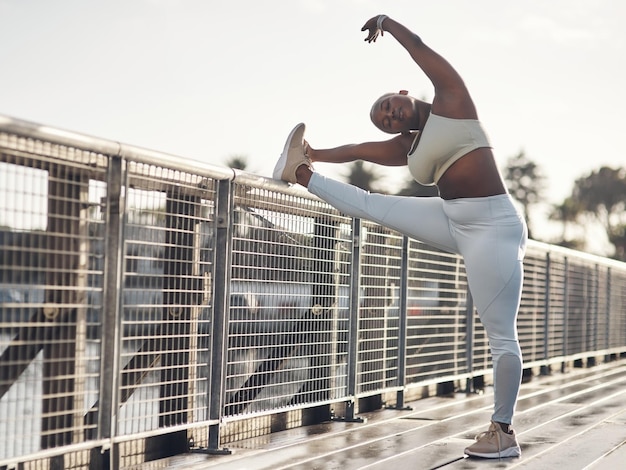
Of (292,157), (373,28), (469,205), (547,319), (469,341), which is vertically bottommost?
(469,341)

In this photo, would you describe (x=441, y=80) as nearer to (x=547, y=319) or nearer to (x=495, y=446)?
(x=495, y=446)

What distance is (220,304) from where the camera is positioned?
186 inches

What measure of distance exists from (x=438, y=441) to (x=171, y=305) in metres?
1.70

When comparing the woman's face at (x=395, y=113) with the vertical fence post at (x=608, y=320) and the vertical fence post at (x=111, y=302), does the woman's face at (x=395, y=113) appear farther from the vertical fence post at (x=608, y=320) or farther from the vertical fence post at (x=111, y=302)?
the vertical fence post at (x=608, y=320)

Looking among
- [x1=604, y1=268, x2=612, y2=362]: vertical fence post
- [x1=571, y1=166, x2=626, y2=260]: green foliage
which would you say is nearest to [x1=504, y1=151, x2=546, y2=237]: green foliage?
[x1=571, y1=166, x2=626, y2=260]: green foliage

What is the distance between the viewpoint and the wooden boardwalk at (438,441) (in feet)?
14.7

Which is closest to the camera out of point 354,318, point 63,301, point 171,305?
point 63,301

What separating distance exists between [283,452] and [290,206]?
1.32 metres

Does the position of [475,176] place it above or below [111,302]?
above

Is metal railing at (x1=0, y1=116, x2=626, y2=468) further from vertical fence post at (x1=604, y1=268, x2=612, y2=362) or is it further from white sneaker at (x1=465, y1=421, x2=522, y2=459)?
vertical fence post at (x1=604, y1=268, x2=612, y2=362)

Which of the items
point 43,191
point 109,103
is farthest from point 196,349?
point 109,103

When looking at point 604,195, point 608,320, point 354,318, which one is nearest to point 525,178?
point 604,195

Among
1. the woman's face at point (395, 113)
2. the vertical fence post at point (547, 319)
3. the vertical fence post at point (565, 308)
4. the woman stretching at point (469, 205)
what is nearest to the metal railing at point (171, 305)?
the woman's face at point (395, 113)

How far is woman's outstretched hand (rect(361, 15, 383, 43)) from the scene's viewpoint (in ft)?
15.6
